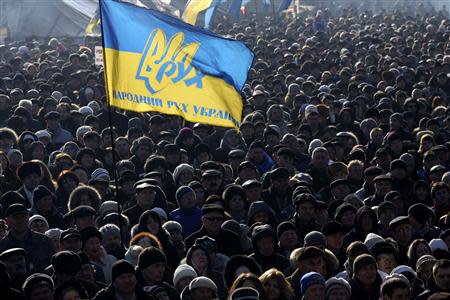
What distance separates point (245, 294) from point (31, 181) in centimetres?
507

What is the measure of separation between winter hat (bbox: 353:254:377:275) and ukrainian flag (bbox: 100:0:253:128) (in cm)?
291

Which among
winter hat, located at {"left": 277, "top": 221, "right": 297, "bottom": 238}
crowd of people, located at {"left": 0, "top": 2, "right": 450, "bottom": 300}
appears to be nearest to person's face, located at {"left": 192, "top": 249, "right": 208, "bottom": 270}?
crowd of people, located at {"left": 0, "top": 2, "right": 450, "bottom": 300}

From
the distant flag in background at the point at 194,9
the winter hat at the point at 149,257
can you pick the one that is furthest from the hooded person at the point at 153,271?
the distant flag in background at the point at 194,9

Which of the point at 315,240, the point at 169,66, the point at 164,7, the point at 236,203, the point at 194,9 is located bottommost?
the point at 164,7

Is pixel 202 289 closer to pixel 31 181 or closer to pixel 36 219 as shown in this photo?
pixel 36 219

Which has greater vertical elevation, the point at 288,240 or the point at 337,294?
the point at 337,294

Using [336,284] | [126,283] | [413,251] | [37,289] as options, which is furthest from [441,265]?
[37,289]

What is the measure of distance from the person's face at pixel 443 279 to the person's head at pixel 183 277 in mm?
2112

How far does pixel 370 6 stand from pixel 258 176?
52.1 m

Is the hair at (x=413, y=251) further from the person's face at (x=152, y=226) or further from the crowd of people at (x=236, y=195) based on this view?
the person's face at (x=152, y=226)

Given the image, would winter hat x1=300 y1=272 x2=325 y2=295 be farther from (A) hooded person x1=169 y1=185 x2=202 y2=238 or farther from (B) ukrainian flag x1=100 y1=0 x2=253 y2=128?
(A) hooded person x1=169 y1=185 x2=202 y2=238

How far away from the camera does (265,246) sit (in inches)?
417

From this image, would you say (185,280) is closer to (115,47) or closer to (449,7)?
(115,47)

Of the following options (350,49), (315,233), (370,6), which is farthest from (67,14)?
(315,233)
